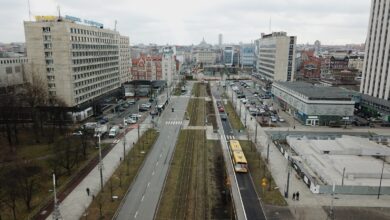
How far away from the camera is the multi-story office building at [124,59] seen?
130m

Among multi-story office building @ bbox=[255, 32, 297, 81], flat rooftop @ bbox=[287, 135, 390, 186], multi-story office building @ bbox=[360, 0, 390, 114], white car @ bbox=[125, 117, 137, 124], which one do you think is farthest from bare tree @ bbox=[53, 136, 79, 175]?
multi-story office building @ bbox=[255, 32, 297, 81]

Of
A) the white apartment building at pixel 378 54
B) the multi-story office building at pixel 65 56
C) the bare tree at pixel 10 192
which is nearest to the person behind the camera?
the bare tree at pixel 10 192

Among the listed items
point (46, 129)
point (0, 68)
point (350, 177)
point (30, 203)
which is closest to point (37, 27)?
point (46, 129)

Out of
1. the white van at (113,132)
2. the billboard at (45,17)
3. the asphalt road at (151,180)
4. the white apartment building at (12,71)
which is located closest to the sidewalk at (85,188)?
the asphalt road at (151,180)

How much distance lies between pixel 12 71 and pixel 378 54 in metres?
125

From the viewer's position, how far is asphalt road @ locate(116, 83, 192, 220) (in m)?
38.1

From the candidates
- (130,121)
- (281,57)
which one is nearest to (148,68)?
(281,57)

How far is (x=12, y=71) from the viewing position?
355ft

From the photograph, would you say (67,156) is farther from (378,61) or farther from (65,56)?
(378,61)

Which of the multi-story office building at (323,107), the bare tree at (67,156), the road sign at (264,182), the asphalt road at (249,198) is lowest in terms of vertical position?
the asphalt road at (249,198)

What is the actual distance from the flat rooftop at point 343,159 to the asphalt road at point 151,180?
2568 centimetres

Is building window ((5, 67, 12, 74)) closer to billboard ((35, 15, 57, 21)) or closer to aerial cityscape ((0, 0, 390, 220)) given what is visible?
aerial cityscape ((0, 0, 390, 220))

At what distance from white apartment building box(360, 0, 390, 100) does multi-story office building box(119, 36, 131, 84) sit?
92.7 metres

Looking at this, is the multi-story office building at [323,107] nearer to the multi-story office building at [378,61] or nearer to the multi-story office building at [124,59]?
the multi-story office building at [378,61]
